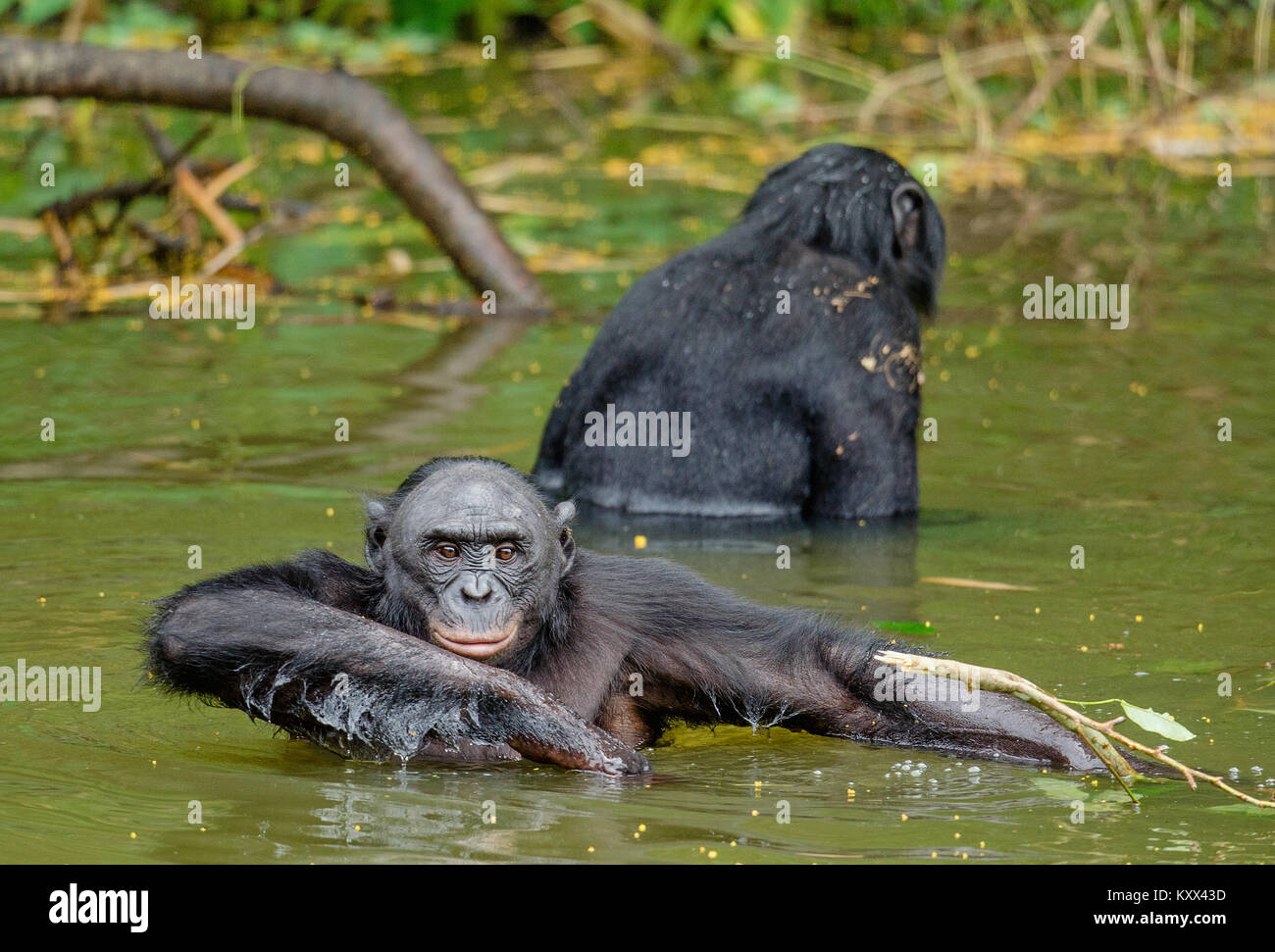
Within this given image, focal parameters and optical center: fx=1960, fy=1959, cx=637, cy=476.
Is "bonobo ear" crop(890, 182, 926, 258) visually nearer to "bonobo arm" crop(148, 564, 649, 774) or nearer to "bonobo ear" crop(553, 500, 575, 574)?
"bonobo ear" crop(553, 500, 575, 574)

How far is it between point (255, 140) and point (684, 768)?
16709 millimetres

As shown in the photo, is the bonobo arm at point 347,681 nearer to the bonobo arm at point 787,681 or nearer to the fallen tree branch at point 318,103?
the bonobo arm at point 787,681

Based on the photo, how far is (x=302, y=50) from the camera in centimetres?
2498

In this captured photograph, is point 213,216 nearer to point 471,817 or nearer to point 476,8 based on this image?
point 471,817

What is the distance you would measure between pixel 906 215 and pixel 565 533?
4015 mm

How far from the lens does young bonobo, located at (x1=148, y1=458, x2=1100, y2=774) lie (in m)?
5.95

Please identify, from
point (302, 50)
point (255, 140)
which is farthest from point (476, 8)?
point (255, 140)

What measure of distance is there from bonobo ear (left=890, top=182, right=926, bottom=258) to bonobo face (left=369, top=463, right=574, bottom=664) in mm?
4019

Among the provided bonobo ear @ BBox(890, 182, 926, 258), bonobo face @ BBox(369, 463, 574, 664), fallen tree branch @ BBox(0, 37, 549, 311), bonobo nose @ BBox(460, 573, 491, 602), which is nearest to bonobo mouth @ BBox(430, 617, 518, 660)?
bonobo face @ BBox(369, 463, 574, 664)

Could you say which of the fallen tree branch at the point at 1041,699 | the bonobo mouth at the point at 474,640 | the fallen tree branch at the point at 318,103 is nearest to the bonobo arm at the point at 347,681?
the bonobo mouth at the point at 474,640

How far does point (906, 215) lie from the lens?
32.8ft

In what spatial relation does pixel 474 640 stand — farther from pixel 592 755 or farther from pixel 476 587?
pixel 592 755

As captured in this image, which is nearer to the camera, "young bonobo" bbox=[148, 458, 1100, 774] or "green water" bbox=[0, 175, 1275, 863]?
"green water" bbox=[0, 175, 1275, 863]

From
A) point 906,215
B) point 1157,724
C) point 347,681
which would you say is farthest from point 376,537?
point 906,215
